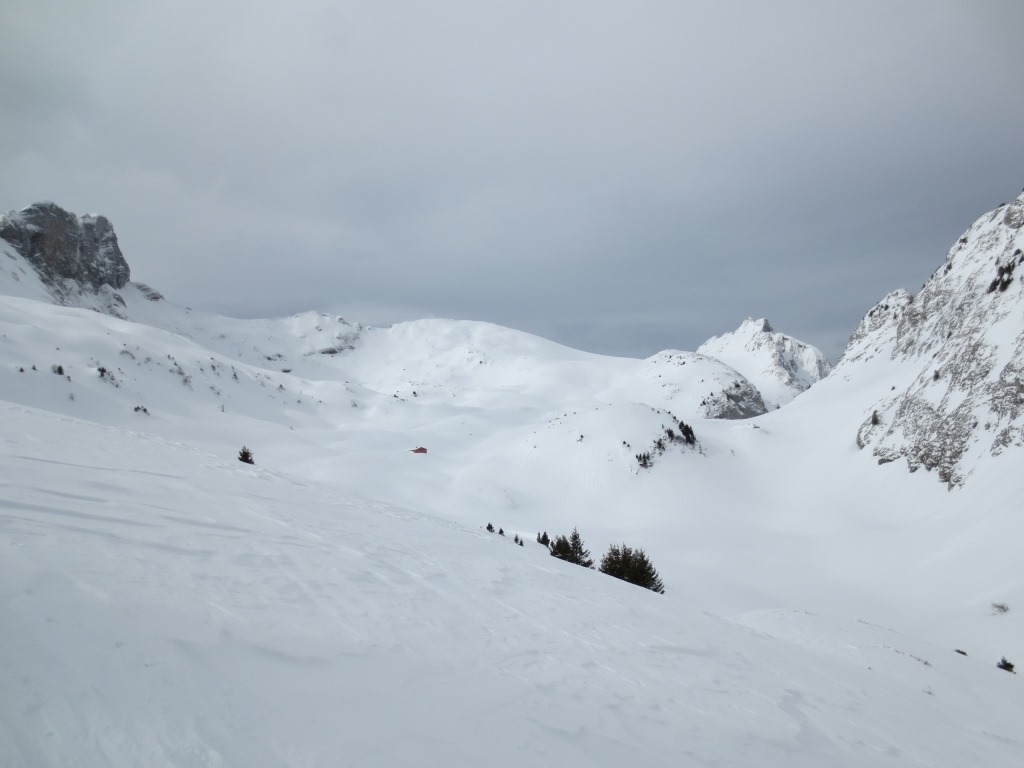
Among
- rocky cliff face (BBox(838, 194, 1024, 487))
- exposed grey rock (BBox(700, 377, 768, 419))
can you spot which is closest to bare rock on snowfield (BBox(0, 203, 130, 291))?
exposed grey rock (BBox(700, 377, 768, 419))

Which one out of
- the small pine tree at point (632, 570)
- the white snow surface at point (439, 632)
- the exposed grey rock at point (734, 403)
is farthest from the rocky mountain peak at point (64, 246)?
the exposed grey rock at point (734, 403)

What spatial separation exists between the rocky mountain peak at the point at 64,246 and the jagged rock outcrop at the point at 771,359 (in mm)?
145528

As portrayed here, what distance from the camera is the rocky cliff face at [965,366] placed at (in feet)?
66.6

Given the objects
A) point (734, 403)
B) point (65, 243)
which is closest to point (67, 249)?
point (65, 243)

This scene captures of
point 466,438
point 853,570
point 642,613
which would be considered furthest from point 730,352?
point 642,613

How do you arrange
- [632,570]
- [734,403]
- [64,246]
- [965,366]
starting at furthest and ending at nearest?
[64,246] < [734,403] < [965,366] < [632,570]

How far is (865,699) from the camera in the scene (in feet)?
18.7

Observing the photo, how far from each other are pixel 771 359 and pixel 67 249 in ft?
545

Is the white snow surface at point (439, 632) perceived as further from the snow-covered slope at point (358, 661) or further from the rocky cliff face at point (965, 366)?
the rocky cliff face at point (965, 366)

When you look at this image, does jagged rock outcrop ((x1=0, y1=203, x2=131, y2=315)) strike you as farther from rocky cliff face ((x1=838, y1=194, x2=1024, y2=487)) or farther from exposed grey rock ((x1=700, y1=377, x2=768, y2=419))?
rocky cliff face ((x1=838, y1=194, x2=1024, y2=487))

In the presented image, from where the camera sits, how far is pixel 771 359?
134500 mm

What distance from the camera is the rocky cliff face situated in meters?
20.3

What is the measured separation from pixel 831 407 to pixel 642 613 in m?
38.3

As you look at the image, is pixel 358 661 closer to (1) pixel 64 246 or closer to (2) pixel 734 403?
(2) pixel 734 403
